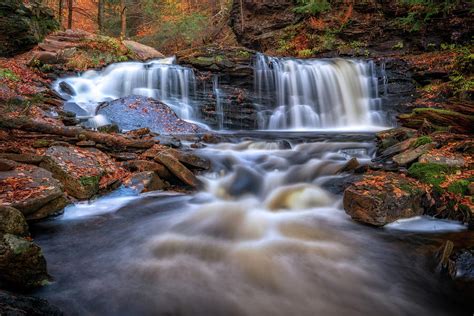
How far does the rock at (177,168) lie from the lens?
20.9ft

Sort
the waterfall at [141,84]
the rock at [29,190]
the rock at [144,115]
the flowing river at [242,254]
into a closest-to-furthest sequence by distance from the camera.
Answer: the flowing river at [242,254], the rock at [29,190], the rock at [144,115], the waterfall at [141,84]

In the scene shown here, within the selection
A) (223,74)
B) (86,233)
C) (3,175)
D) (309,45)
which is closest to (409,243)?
(86,233)

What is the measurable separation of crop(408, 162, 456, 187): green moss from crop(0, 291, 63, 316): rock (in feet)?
17.6

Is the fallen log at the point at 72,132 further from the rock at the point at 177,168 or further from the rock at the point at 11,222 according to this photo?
the rock at the point at 11,222

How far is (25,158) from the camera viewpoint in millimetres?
5316

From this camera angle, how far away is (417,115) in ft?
27.8

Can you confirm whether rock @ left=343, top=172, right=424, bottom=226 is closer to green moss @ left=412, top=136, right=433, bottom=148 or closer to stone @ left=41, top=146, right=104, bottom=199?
green moss @ left=412, top=136, right=433, bottom=148

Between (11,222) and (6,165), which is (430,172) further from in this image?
(6,165)

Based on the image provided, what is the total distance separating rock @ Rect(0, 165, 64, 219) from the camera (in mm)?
4285

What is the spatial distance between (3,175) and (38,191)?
0.61 m

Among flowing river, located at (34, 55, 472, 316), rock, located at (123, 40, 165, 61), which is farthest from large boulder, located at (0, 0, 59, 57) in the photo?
flowing river, located at (34, 55, 472, 316)

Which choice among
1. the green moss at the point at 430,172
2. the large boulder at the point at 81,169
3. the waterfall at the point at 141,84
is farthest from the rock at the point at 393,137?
the waterfall at the point at 141,84

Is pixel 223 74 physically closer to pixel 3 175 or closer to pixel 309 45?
pixel 309 45

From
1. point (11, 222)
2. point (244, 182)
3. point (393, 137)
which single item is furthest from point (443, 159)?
point (11, 222)
